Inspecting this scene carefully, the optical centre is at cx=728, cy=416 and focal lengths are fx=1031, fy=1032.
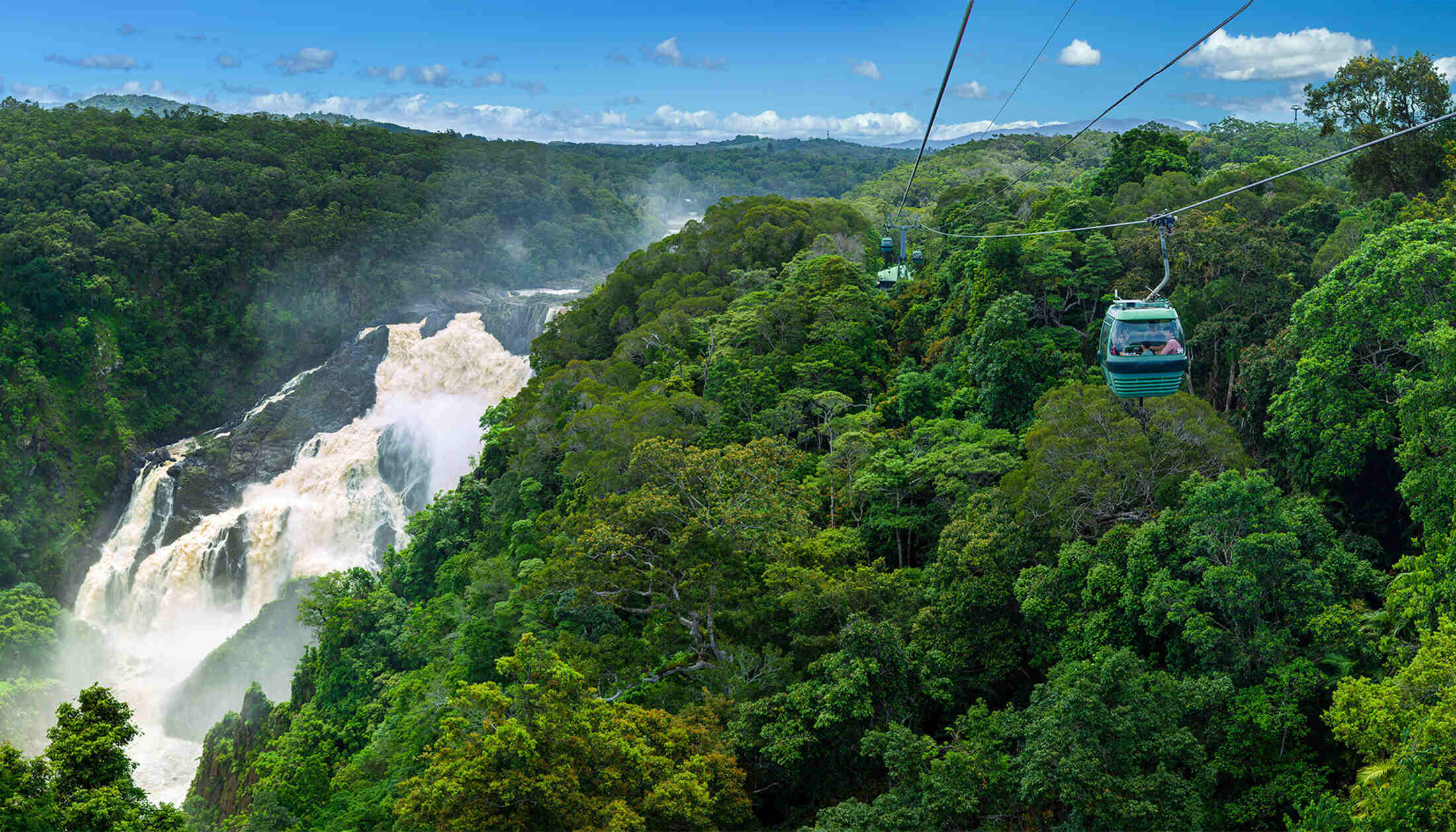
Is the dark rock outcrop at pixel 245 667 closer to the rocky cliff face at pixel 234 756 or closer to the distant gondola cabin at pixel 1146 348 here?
the rocky cliff face at pixel 234 756

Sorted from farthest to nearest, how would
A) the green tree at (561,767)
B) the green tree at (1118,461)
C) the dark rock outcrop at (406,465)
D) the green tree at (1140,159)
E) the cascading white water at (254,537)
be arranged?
the dark rock outcrop at (406,465) → the cascading white water at (254,537) → the green tree at (1140,159) → the green tree at (1118,461) → the green tree at (561,767)

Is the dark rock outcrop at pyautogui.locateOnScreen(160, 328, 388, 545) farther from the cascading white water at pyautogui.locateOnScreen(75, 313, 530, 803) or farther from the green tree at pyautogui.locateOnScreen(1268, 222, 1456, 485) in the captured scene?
the green tree at pyautogui.locateOnScreen(1268, 222, 1456, 485)

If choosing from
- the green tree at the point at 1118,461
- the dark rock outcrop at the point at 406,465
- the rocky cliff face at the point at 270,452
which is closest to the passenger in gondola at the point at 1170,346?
the green tree at the point at 1118,461

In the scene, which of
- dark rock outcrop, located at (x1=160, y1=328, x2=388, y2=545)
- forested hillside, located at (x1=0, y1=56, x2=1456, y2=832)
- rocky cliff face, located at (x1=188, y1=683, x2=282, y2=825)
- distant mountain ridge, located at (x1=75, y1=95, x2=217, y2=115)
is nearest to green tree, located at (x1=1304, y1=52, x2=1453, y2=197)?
forested hillside, located at (x1=0, y1=56, x2=1456, y2=832)

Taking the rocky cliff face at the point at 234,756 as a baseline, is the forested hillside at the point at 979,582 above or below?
above

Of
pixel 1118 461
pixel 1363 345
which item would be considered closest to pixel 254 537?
pixel 1118 461

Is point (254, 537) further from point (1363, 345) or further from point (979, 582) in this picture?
point (1363, 345)
